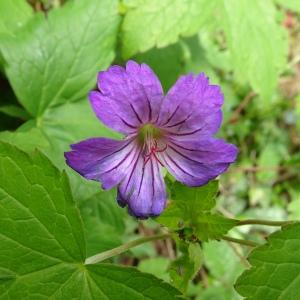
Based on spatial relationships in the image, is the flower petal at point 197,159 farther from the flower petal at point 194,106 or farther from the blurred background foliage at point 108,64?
the blurred background foliage at point 108,64

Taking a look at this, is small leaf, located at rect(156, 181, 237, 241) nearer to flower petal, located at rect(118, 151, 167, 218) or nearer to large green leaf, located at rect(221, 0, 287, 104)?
flower petal, located at rect(118, 151, 167, 218)

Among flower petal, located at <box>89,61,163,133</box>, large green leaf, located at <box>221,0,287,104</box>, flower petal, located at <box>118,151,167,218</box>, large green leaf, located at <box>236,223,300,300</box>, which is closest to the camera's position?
flower petal, located at <box>89,61,163,133</box>

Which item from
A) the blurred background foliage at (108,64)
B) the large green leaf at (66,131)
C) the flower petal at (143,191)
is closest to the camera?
the flower petal at (143,191)

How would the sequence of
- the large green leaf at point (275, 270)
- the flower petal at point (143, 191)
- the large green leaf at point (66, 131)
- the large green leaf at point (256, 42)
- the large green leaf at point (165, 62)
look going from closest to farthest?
the flower petal at point (143, 191) < the large green leaf at point (275, 270) < the large green leaf at point (66, 131) < the large green leaf at point (256, 42) < the large green leaf at point (165, 62)

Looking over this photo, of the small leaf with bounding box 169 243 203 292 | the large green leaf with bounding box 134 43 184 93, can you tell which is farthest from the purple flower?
the large green leaf with bounding box 134 43 184 93

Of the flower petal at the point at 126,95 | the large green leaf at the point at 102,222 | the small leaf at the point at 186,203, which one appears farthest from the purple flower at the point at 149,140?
the large green leaf at the point at 102,222

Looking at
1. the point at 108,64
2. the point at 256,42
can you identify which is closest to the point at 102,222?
the point at 108,64
